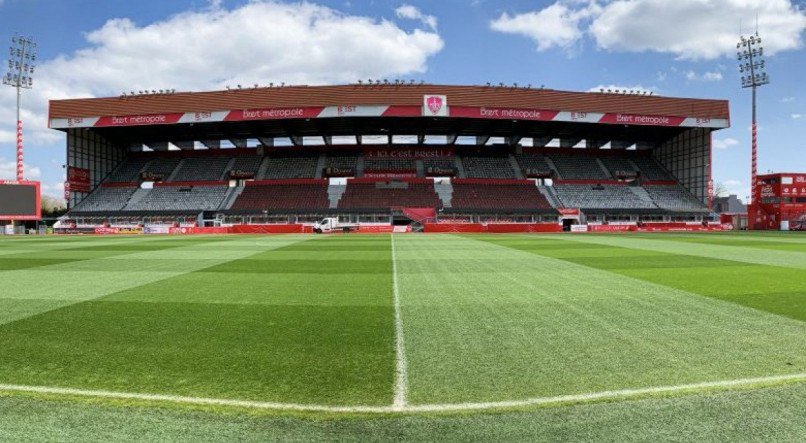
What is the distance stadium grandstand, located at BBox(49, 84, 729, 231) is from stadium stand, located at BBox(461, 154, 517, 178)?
25 cm

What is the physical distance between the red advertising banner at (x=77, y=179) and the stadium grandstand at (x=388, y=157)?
0.65 ft

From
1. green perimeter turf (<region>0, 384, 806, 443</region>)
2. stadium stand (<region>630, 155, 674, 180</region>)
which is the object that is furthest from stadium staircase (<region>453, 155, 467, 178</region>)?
green perimeter turf (<region>0, 384, 806, 443</region>)

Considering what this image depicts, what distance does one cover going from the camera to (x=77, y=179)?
63125 mm

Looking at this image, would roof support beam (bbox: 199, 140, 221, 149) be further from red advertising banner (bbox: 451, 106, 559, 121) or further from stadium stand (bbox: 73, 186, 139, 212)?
red advertising banner (bbox: 451, 106, 559, 121)

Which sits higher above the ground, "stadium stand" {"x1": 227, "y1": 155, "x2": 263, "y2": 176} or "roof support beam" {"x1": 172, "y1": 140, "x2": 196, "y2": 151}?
"roof support beam" {"x1": 172, "y1": 140, "x2": 196, "y2": 151}

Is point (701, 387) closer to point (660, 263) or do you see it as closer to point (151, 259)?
point (660, 263)

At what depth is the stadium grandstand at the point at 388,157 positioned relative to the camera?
187ft

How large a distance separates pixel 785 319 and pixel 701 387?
450cm

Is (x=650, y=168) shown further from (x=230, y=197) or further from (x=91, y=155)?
(x=91, y=155)

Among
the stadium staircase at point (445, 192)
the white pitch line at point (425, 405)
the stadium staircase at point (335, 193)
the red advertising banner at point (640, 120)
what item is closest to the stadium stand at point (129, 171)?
the stadium staircase at point (335, 193)

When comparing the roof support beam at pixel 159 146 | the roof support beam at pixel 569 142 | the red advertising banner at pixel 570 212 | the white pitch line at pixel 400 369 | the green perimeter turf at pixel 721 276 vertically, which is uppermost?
the roof support beam at pixel 569 142

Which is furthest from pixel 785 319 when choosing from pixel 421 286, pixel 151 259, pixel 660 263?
pixel 151 259

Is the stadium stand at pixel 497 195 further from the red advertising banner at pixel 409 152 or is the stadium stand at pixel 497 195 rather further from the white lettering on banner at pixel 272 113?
the white lettering on banner at pixel 272 113

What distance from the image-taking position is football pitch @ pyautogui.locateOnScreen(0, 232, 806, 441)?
4.14m
